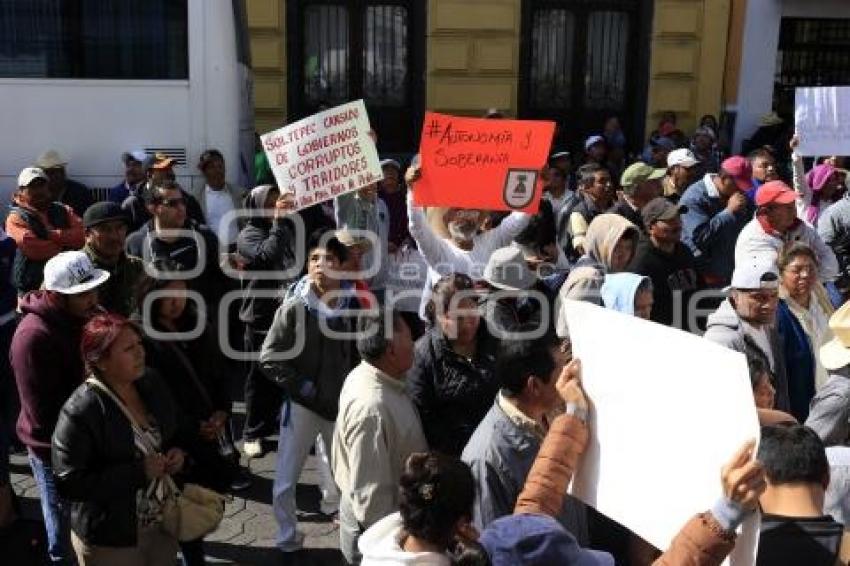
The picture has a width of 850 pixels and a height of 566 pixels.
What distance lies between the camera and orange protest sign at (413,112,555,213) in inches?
→ 219

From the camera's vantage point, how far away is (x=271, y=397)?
5.77 metres

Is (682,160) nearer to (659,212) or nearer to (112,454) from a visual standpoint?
(659,212)

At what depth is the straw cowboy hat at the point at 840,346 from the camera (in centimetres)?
348

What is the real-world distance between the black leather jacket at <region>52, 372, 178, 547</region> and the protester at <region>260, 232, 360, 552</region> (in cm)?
112

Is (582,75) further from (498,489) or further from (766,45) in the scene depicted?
(498,489)

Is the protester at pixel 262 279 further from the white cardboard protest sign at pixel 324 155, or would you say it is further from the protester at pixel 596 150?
the protester at pixel 596 150

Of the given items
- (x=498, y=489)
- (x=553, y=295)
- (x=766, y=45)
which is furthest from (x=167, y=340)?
(x=766, y=45)

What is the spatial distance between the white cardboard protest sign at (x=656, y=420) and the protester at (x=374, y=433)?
0.81 meters

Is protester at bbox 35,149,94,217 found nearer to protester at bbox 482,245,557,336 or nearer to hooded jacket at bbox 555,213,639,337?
protester at bbox 482,245,557,336

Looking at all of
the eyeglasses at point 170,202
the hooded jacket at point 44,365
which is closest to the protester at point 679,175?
the eyeglasses at point 170,202

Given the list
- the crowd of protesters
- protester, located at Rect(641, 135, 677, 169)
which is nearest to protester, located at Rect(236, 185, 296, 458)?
the crowd of protesters

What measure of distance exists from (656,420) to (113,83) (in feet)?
20.5

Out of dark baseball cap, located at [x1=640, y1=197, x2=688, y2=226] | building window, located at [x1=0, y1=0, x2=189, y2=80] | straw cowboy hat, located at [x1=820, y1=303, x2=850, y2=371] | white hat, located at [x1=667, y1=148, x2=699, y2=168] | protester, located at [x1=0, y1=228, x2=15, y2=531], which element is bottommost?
protester, located at [x1=0, y1=228, x2=15, y2=531]

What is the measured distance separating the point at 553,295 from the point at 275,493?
183 cm
